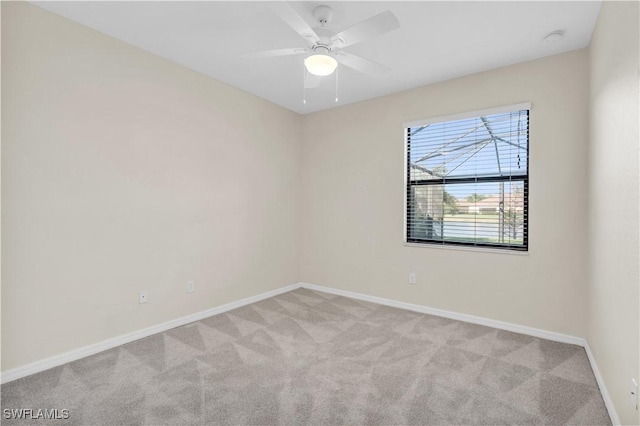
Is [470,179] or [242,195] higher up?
[470,179]

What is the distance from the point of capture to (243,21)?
2393 millimetres

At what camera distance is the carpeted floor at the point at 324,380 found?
184 centimetres

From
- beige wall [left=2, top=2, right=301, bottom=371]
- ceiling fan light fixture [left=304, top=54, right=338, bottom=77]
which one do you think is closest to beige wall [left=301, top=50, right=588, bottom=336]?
beige wall [left=2, top=2, right=301, bottom=371]

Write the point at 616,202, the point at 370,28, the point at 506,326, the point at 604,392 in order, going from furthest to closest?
the point at 506,326 → the point at 604,392 → the point at 370,28 → the point at 616,202

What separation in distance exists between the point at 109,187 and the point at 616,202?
142 inches

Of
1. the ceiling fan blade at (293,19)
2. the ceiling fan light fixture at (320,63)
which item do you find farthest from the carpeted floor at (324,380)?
the ceiling fan blade at (293,19)

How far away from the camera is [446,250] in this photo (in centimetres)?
351

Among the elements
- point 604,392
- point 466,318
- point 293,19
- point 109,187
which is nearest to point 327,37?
point 293,19

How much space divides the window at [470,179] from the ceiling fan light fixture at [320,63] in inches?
71.8

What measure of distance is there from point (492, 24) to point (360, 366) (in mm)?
2822

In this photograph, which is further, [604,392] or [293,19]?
[604,392]

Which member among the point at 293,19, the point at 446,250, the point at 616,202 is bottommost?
the point at 446,250

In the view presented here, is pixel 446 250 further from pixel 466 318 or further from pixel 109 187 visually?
pixel 109 187

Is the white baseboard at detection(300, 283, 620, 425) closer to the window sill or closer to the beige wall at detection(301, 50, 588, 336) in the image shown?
the beige wall at detection(301, 50, 588, 336)
